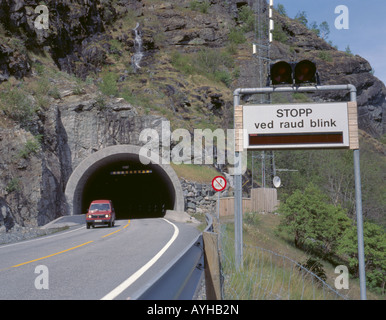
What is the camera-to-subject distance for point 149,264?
370 inches

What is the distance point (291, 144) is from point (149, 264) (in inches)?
179

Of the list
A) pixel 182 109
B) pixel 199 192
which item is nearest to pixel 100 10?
pixel 182 109

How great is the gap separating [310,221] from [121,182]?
30004 mm

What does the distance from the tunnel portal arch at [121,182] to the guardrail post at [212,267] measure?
27.0m

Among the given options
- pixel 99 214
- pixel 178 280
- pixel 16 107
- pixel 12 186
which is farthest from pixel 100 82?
pixel 178 280

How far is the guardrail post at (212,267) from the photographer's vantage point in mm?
5273

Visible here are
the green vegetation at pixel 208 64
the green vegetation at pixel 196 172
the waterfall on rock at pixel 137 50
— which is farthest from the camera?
the green vegetation at pixel 208 64

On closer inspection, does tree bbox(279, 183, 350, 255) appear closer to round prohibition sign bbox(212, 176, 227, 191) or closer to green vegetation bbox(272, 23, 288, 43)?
round prohibition sign bbox(212, 176, 227, 191)

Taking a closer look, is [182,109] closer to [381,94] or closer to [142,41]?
[142,41]

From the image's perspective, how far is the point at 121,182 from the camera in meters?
51.4

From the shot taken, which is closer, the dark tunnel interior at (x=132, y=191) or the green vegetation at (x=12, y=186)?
the green vegetation at (x=12, y=186)

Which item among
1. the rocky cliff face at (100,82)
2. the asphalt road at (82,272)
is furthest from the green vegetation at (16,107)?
the asphalt road at (82,272)
